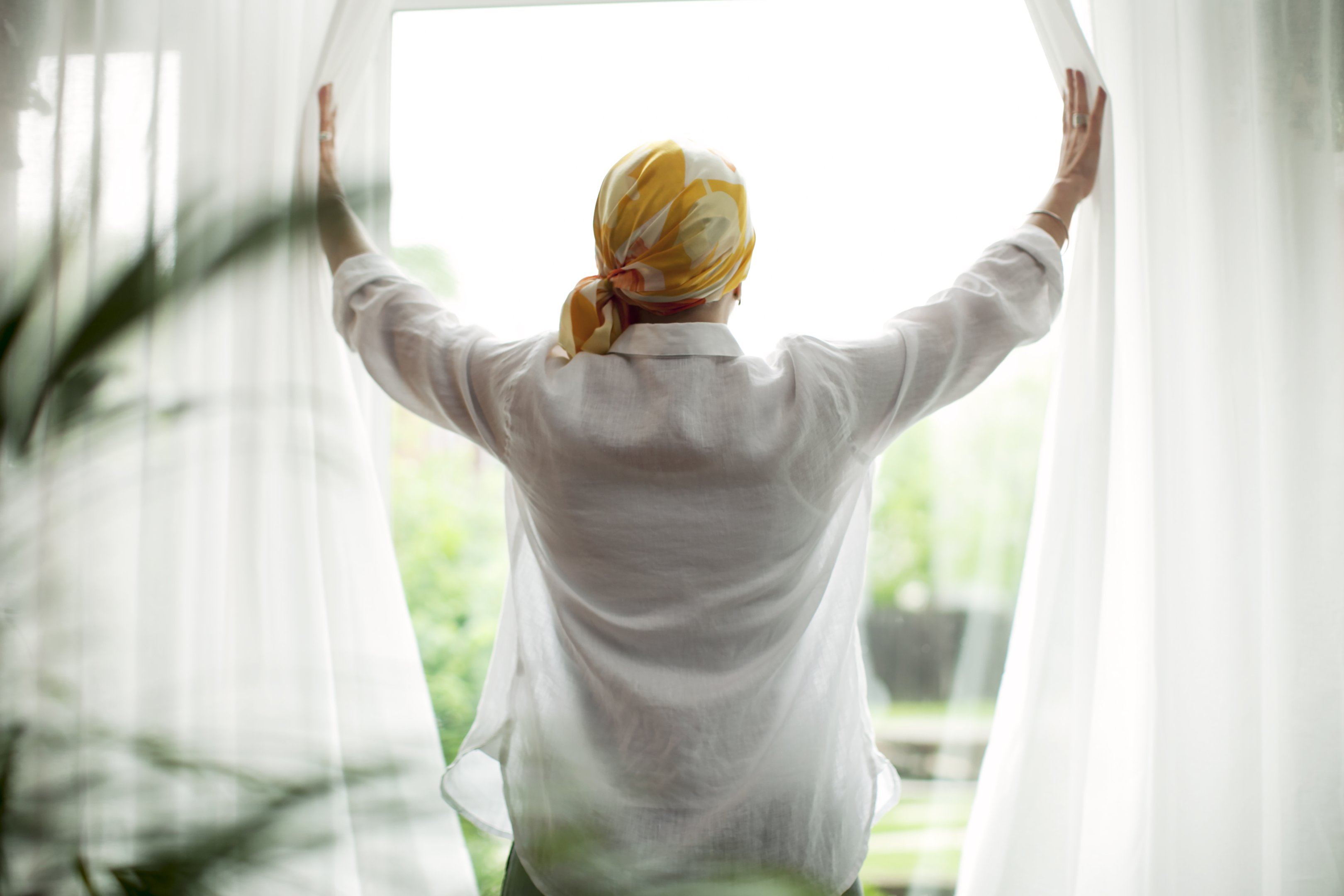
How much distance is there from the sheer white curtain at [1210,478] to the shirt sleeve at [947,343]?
14 cm

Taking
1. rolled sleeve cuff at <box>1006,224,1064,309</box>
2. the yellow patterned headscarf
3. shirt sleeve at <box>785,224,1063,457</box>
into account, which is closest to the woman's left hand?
the yellow patterned headscarf

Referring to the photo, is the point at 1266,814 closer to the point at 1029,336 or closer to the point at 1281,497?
the point at 1281,497

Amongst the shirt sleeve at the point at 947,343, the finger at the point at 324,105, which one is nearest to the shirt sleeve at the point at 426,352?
the finger at the point at 324,105

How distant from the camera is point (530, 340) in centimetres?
83

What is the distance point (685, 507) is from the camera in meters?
0.78

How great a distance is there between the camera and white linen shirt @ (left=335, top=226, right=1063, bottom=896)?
771mm

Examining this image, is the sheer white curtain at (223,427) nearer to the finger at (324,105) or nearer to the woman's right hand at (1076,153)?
the finger at (324,105)

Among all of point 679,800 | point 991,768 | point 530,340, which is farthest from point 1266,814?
point 530,340

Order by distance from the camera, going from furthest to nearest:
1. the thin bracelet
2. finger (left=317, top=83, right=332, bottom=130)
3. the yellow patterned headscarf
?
finger (left=317, top=83, right=332, bottom=130) < the thin bracelet < the yellow patterned headscarf

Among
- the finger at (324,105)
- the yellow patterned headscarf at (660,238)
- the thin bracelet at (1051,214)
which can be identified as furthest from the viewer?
the finger at (324,105)

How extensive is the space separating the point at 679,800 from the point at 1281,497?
771 mm

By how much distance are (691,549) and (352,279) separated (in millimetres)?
480

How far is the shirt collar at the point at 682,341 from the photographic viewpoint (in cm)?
79

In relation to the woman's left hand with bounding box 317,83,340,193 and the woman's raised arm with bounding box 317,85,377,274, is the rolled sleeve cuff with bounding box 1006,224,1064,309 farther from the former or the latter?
the woman's left hand with bounding box 317,83,340,193
